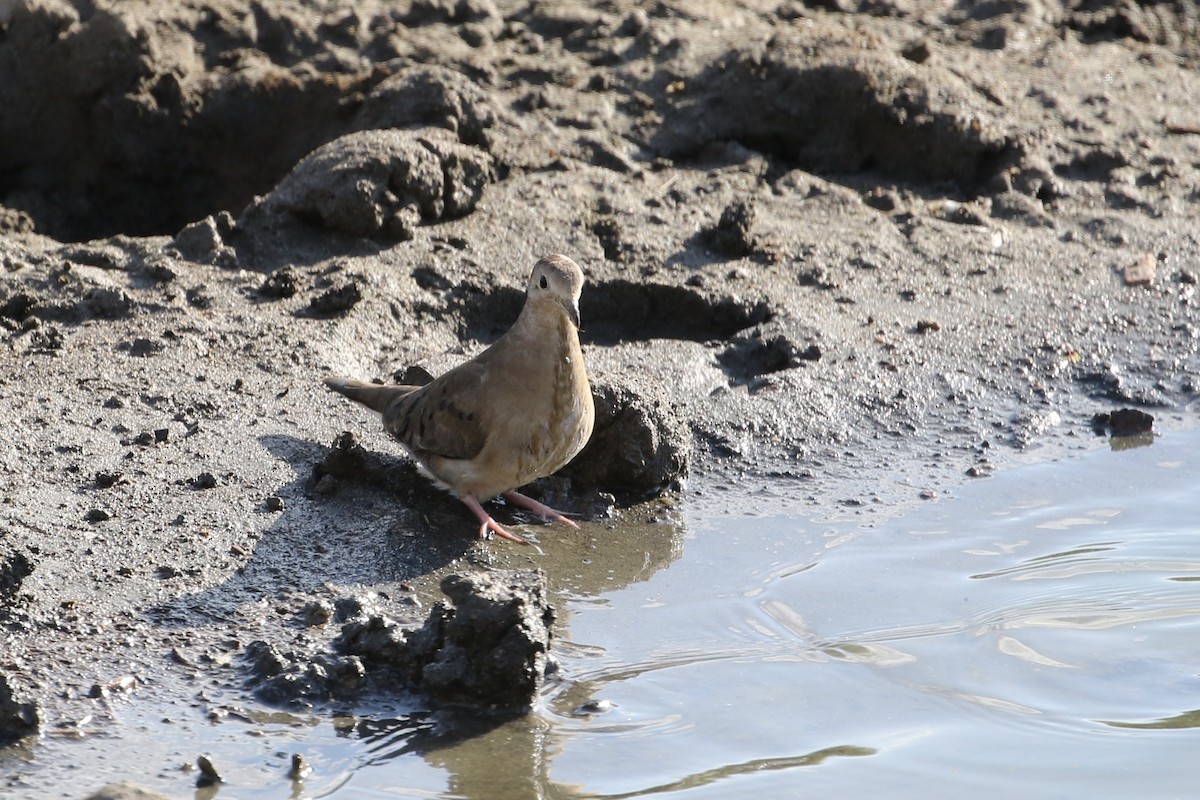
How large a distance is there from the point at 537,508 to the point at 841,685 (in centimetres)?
158

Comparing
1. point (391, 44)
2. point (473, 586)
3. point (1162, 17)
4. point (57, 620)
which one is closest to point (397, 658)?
point (473, 586)

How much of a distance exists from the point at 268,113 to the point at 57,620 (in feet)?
14.2

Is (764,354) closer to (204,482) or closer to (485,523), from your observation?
(485,523)

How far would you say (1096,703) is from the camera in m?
4.73

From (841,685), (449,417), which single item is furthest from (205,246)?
(841,685)

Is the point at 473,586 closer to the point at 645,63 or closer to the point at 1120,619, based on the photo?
the point at 1120,619

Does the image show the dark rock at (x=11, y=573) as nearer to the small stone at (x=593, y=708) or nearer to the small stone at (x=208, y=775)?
the small stone at (x=208, y=775)

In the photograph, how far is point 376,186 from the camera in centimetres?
735

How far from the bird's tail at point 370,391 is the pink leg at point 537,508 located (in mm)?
570

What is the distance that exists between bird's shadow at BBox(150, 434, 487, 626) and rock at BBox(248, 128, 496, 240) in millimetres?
1613

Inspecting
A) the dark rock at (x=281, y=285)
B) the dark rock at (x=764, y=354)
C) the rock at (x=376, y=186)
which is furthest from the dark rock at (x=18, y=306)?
the dark rock at (x=764, y=354)

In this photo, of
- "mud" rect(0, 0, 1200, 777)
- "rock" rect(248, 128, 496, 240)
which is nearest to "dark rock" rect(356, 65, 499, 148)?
"mud" rect(0, 0, 1200, 777)

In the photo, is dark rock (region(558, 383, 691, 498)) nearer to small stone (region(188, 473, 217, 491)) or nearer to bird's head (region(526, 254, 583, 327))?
bird's head (region(526, 254, 583, 327))

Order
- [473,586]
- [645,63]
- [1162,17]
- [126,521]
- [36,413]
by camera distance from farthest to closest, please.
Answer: [1162,17] < [645,63] < [36,413] < [126,521] < [473,586]
